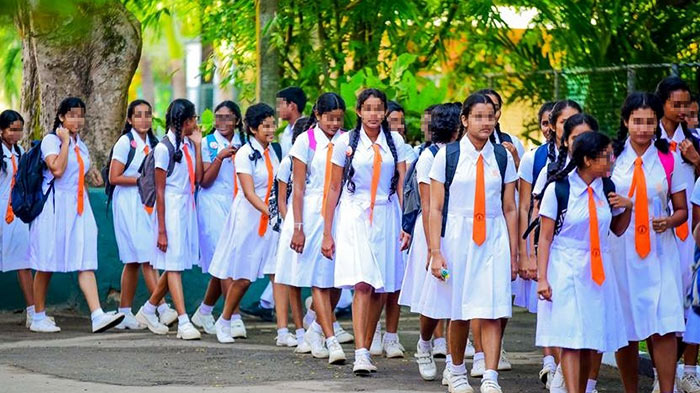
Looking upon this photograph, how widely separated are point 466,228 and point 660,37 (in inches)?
365

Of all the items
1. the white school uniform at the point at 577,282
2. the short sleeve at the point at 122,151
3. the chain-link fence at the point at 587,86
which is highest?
the chain-link fence at the point at 587,86

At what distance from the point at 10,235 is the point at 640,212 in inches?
272

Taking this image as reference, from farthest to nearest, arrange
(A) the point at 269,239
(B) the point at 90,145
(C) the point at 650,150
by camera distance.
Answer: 1. (B) the point at 90,145
2. (A) the point at 269,239
3. (C) the point at 650,150

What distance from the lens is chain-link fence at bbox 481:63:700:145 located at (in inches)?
607

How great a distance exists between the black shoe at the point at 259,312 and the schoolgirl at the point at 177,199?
1963 millimetres

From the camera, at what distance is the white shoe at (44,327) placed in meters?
12.9

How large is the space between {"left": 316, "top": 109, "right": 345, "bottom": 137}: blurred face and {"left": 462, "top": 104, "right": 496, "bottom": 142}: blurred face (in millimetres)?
2100

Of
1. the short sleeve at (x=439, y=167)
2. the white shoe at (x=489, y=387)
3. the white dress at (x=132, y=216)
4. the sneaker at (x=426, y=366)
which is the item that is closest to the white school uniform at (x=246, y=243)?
the white dress at (x=132, y=216)

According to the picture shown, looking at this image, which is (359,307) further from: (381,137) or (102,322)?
(102,322)

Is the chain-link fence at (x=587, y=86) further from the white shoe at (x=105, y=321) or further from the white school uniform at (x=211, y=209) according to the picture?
the white shoe at (x=105, y=321)

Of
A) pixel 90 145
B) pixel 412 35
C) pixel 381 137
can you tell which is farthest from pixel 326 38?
pixel 381 137

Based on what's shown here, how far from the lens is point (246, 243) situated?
40.1 feet

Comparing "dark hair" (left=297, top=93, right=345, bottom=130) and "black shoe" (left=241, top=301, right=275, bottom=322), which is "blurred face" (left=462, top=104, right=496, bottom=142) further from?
"black shoe" (left=241, top=301, right=275, bottom=322)

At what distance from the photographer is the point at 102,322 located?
12664mm
